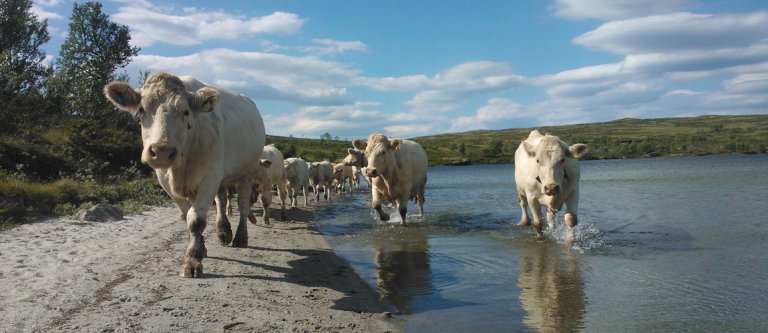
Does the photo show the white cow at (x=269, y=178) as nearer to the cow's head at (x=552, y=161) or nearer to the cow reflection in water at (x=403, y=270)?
the cow reflection in water at (x=403, y=270)

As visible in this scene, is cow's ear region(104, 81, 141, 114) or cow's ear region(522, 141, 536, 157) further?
cow's ear region(522, 141, 536, 157)

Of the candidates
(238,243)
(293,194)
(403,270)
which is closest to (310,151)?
(293,194)

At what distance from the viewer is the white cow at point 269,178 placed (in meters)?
14.2

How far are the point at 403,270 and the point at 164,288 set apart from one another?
3.56 meters

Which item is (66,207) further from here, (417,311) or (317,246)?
(417,311)

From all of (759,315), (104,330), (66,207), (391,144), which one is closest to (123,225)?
(66,207)

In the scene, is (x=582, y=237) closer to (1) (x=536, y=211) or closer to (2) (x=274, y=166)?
(1) (x=536, y=211)

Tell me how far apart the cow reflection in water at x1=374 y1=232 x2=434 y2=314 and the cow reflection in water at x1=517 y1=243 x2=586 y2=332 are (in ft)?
4.20

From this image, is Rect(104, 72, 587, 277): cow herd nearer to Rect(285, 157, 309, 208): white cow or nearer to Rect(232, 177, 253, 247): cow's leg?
Rect(232, 177, 253, 247): cow's leg

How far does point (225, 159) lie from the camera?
25.8 feet

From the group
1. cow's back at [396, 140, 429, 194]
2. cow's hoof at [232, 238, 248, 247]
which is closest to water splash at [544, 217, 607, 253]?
cow's back at [396, 140, 429, 194]

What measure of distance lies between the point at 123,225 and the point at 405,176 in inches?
266

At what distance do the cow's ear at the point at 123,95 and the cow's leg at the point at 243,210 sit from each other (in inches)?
140

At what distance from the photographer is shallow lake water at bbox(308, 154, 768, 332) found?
5312mm
